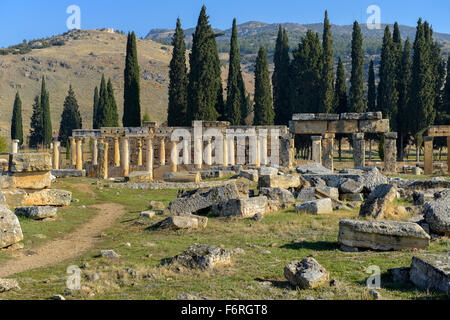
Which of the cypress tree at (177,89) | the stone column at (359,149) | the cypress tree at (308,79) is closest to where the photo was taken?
the stone column at (359,149)

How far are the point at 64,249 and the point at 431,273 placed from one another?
30.6 feet

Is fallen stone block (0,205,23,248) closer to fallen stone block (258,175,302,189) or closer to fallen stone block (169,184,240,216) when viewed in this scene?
fallen stone block (169,184,240,216)

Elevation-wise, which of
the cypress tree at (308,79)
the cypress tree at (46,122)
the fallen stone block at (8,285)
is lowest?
the fallen stone block at (8,285)

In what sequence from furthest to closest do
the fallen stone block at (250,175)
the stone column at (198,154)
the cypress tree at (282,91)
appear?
the cypress tree at (282,91), the stone column at (198,154), the fallen stone block at (250,175)

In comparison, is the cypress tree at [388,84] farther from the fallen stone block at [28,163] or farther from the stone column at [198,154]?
the fallen stone block at [28,163]

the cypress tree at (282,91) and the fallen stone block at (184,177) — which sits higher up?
the cypress tree at (282,91)

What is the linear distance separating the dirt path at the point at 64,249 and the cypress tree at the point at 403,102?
39591 millimetres

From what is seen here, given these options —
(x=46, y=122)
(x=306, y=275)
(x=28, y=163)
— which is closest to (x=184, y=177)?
(x=28, y=163)

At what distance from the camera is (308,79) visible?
172ft

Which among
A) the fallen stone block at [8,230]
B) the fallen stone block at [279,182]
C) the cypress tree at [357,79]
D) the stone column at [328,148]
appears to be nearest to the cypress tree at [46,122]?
the cypress tree at [357,79]

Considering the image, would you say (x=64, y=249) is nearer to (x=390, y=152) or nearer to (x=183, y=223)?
(x=183, y=223)

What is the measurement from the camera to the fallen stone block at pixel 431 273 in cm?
719

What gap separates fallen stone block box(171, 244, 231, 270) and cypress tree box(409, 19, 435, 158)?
4351 cm
